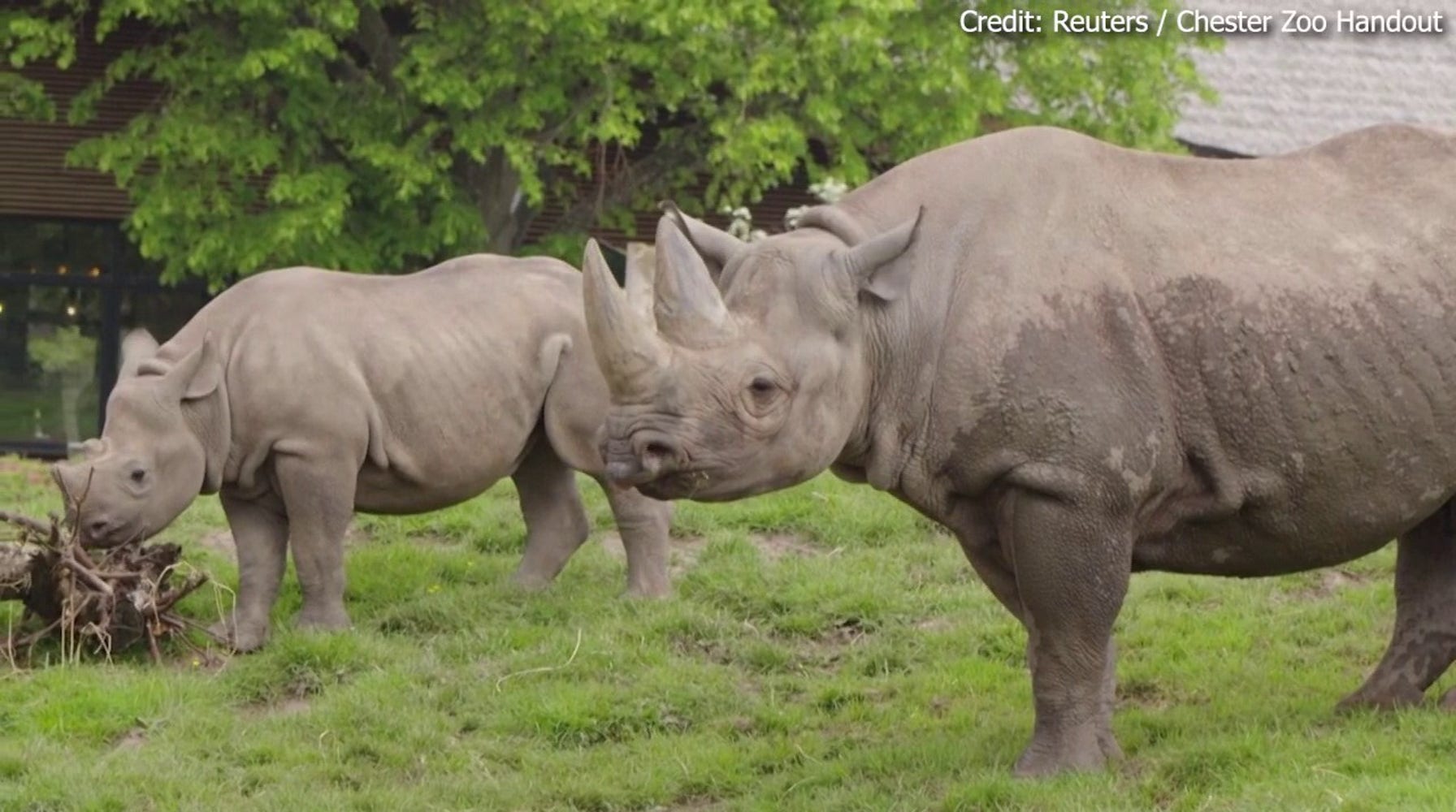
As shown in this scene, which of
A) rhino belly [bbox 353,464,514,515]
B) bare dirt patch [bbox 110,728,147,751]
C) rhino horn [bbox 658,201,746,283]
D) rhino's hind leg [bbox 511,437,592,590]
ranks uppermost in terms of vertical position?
rhino horn [bbox 658,201,746,283]

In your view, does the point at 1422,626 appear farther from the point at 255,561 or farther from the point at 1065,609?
the point at 255,561

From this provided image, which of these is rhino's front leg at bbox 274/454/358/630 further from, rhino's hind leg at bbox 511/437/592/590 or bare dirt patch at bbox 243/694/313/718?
rhino's hind leg at bbox 511/437/592/590

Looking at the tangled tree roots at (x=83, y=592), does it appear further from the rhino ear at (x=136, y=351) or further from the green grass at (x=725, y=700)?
the rhino ear at (x=136, y=351)

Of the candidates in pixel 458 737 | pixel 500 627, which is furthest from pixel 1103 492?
pixel 500 627

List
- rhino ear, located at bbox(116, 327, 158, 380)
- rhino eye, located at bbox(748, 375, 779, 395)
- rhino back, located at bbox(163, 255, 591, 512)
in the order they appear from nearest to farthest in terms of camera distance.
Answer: rhino eye, located at bbox(748, 375, 779, 395) < rhino back, located at bbox(163, 255, 591, 512) < rhino ear, located at bbox(116, 327, 158, 380)

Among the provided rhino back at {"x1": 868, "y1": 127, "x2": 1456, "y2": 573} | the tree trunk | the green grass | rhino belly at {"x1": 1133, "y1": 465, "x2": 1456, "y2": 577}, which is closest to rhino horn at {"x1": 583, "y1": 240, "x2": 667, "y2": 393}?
rhino back at {"x1": 868, "y1": 127, "x2": 1456, "y2": 573}

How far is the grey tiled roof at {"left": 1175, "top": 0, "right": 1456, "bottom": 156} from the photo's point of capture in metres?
22.5

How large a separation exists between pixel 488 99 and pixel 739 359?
1202cm

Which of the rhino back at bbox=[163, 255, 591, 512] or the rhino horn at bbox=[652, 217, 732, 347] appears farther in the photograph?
the rhino back at bbox=[163, 255, 591, 512]

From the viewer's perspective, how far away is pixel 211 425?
10203mm

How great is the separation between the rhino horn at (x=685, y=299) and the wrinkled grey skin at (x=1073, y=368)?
0.01 m

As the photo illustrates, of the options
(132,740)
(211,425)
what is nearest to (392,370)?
(211,425)

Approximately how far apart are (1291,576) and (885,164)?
1017cm

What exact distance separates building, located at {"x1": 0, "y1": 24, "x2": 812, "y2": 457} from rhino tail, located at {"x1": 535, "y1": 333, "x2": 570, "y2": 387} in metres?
10.3
